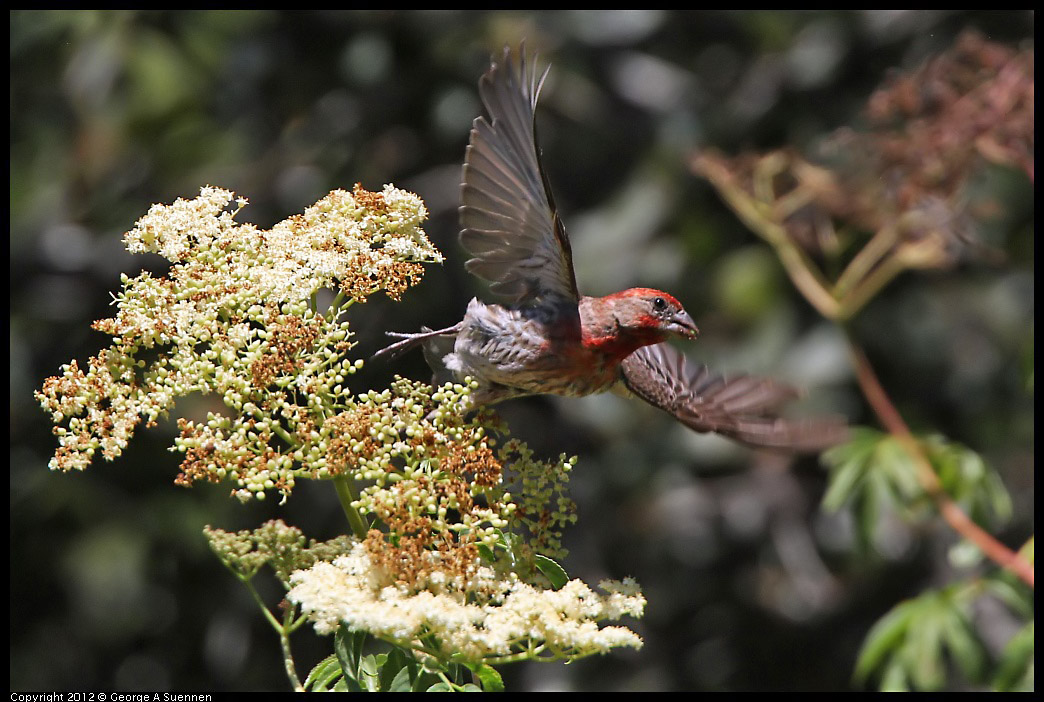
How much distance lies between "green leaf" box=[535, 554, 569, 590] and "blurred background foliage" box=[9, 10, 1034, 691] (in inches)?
117

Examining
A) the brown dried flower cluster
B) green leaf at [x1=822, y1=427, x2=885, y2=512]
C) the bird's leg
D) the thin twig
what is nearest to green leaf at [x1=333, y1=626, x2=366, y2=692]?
the bird's leg

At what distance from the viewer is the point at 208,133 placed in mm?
5473

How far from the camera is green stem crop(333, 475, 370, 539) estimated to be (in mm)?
1674

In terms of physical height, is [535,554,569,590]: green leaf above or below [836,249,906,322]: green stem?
above

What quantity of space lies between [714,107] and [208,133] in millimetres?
2397

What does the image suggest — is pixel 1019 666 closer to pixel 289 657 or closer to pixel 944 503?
pixel 944 503

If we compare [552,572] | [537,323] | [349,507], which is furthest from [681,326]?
[349,507]

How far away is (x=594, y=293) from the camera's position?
478 centimetres

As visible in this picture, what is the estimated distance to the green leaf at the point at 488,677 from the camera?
5.11ft

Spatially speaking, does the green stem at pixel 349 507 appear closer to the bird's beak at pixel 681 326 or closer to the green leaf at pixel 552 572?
the green leaf at pixel 552 572

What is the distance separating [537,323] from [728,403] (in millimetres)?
511

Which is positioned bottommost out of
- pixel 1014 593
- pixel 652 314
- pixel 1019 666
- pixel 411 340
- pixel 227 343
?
pixel 1019 666

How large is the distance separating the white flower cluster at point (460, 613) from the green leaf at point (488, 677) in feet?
0.05

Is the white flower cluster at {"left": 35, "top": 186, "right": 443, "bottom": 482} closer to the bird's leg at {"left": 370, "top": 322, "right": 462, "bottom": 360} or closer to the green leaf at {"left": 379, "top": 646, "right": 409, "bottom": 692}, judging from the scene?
the green leaf at {"left": 379, "top": 646, "right": 409, "bottom": 692}
